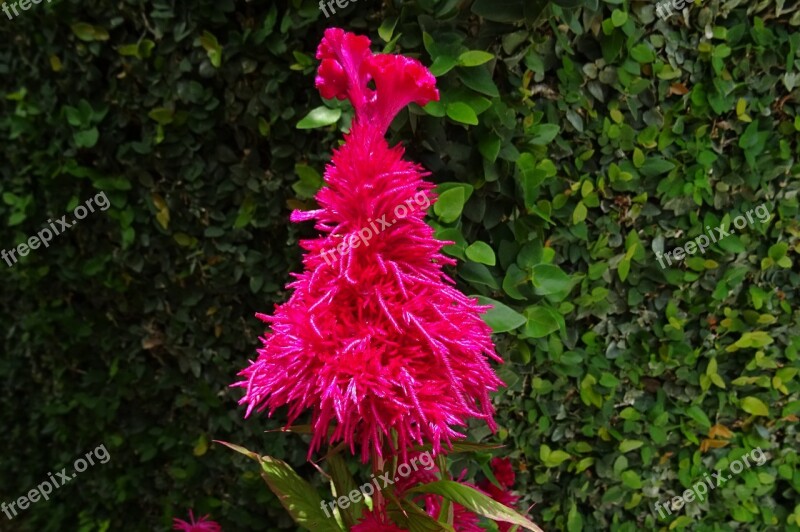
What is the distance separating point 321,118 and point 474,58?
0.37 m

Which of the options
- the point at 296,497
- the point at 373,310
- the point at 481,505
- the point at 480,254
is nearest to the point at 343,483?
the point at 296,497

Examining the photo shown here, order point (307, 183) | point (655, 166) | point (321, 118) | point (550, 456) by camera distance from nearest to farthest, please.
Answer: point (321, 118), point (307, 183), point (655, 166), point (550, 456)

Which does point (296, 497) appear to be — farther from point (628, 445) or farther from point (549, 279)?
point (628, 445)

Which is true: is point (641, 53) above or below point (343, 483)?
above

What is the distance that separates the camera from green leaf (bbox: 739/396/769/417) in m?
1.84

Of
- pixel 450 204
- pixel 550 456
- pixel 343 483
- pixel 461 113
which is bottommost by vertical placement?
pixel 550 456

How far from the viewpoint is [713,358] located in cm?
179

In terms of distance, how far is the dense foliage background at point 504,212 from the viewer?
4.49ft

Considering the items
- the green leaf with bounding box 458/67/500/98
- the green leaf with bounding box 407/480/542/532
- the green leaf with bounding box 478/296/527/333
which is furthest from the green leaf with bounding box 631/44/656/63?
the green leaf with bounding box 407/480/542/532

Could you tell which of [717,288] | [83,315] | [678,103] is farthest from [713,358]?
[83,315]

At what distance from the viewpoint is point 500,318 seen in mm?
1234

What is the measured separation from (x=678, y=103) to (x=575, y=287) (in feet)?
1.94

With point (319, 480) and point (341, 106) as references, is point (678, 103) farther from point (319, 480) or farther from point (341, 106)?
point (319, 480)

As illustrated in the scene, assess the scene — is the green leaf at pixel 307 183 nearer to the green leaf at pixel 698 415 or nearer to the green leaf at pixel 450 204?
the green leaf at pixel 450 204
